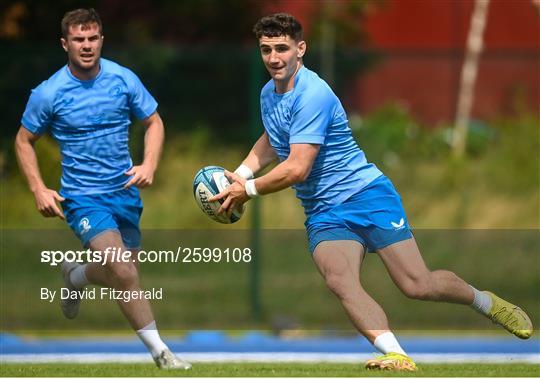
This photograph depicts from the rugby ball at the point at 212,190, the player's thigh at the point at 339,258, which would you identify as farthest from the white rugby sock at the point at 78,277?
the player's thigh at the point at 339,258

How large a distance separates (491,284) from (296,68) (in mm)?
6898

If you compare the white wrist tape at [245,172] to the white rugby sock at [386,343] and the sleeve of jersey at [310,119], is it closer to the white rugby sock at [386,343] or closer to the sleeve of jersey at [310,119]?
the sleeve of jersey at [310,119]

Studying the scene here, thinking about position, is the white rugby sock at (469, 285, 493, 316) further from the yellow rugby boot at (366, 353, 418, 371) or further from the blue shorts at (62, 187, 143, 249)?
the blue shorts at (62, 187, 143, 249)

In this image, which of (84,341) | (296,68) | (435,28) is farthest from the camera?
(435,28)

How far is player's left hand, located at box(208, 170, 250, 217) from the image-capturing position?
25.4 feet

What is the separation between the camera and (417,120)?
1611 cm

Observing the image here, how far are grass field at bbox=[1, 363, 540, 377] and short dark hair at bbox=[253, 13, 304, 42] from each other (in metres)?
2.07

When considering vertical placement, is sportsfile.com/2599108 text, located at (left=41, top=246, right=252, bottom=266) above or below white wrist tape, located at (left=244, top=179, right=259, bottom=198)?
below

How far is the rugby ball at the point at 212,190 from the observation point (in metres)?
7.88

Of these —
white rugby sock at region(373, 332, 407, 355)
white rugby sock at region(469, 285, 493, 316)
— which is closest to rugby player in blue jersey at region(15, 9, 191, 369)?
white rugby sock at region(373, 332, 407, 355)

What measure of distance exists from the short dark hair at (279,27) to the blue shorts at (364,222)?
1.05m

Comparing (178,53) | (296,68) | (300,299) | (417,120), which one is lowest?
(300,299)

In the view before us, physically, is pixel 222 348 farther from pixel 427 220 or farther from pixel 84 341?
pixel 427 220

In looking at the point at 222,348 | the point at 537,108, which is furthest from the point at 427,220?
the point at 222,348
